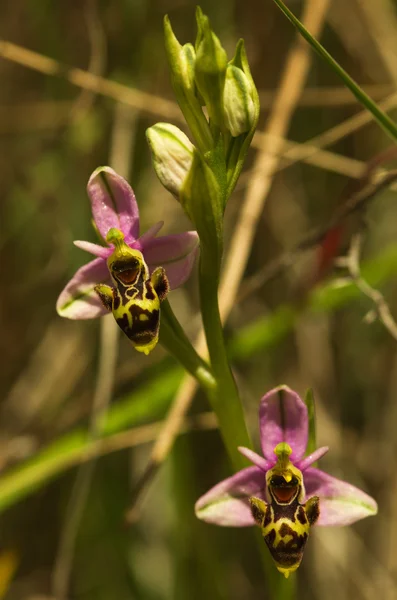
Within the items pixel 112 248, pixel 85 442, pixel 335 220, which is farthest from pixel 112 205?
pixel 85 442

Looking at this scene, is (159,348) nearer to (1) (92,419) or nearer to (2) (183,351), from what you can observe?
(1) (92,419)

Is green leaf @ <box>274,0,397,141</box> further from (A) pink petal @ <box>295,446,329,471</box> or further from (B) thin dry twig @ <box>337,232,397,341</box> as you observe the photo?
(A) pink petal @ <box>295,446,329,471</box>

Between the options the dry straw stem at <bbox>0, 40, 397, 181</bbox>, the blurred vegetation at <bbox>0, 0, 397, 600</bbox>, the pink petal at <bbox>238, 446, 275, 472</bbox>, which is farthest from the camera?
the blurred vegetation at <bbox>0, 0, 397, 600</bbox>

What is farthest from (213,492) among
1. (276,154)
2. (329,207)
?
(329,207)

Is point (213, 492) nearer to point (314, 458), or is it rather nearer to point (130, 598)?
point (314, 458)

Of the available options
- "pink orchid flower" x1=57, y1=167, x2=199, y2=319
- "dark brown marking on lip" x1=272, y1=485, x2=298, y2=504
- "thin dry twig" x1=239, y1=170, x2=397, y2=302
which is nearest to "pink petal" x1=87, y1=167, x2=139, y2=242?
"pink orchid flower" x1=57, y1=167, x2=199, y2=319

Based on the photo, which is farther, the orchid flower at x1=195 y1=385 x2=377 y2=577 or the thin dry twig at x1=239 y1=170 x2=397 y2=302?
the thin dry twig at x1=239 y1=170 x2=397 y2=302

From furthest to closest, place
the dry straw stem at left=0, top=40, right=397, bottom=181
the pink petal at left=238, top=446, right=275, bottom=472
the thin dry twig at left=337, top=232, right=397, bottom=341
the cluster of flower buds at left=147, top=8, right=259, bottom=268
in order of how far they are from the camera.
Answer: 1. the dry straw stem at left=0, top=40, right=397, bottom=181
2. the thin dry twig at left=337, top=232, right=397, bottom=341
3. the pink petal at left=238, top=446, right=275, bottom=472
4. the cluster of flower buds at left=147, top=8, right=259, bottom=268

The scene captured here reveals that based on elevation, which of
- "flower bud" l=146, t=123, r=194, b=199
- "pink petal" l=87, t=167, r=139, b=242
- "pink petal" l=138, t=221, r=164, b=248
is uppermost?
"flower bud" l=146, t=123, r=194, b=199
